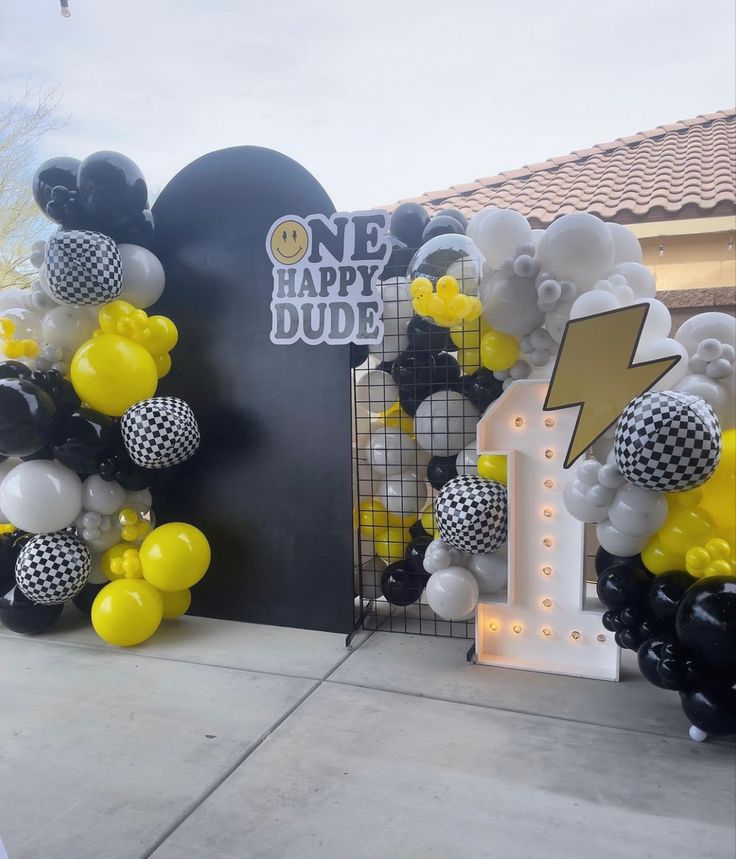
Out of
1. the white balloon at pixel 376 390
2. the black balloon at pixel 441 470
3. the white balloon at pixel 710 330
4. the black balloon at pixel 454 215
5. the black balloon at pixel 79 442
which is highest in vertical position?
the black balloon at pixel 454 215

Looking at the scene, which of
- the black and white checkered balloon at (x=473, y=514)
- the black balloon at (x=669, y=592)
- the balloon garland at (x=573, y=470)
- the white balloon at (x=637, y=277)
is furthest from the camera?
the black and white checkered balloon at (x=473, y=514)

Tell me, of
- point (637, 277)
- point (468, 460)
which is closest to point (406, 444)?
point (468, 460)

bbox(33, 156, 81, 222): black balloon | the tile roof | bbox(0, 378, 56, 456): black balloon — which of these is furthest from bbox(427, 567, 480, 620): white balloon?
the tile roof

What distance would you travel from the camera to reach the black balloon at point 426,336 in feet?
9.63

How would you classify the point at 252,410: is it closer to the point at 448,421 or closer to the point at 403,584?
the point at 448,421

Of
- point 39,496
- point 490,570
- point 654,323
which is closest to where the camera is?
point 654,323

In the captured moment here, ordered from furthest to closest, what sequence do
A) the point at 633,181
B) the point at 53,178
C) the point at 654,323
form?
the point at 633,181 → the point at 53,178 → the point at 654,323

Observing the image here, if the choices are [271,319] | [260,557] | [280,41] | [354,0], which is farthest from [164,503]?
[354,0]

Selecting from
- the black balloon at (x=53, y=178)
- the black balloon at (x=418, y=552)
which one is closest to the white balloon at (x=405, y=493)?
the black balloon at (x=418, y=552)

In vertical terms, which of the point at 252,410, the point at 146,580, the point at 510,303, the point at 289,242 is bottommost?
the point at 146,580

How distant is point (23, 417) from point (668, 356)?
7.92 feet

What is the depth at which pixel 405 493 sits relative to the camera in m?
3.12

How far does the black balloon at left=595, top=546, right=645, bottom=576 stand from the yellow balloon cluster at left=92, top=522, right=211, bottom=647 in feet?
5.42

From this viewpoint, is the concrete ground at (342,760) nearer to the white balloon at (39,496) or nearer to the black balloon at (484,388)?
the white balloon at (39,496)
